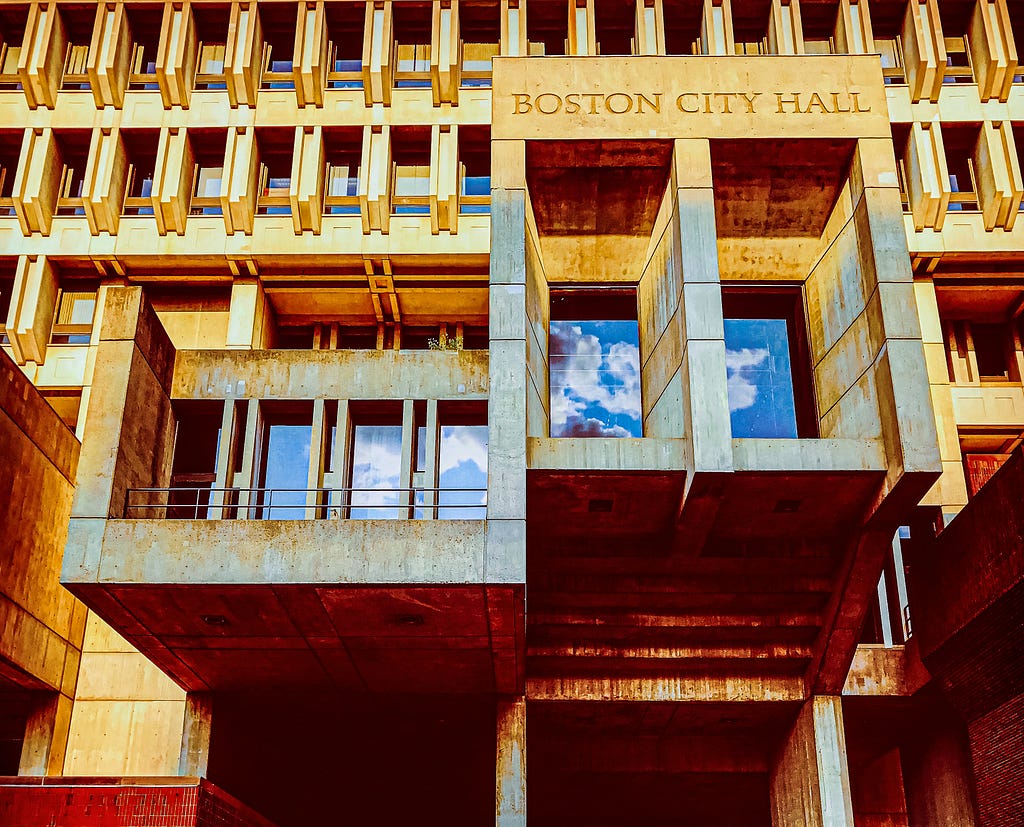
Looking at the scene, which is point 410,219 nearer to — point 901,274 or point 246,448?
point 246,448

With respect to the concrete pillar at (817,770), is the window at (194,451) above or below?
above

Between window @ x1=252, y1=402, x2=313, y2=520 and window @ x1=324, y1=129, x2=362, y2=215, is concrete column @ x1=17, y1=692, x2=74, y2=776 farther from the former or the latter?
window @ x1=324, y1=129, x2=362, y2=215

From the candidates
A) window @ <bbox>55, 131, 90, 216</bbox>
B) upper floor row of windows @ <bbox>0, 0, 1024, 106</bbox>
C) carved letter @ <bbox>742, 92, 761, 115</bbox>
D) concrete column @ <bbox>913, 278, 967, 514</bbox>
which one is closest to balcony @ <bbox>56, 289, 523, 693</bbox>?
carved letter @ <bbox>742, 92, 761, 115</bbox>

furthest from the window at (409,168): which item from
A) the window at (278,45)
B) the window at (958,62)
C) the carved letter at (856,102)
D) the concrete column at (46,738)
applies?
the concrete column at (46,738)

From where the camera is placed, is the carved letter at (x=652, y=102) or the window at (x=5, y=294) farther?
the window at (x=5, y=294)

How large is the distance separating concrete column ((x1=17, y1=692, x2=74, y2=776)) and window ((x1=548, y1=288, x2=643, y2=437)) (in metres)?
11.6

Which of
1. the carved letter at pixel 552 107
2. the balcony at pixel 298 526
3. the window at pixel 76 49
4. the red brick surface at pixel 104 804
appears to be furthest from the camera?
the window at pixel 76 49

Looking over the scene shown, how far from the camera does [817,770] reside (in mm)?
20328

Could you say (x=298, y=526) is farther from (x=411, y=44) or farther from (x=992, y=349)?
(x=992, y=349)

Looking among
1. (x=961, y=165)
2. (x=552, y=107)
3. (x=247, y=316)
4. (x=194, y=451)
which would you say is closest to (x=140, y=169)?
(x=247, y=316)

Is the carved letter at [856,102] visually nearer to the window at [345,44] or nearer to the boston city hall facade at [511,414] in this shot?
the boston city hall facade at [511,414]

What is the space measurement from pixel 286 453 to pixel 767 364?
31.8ft

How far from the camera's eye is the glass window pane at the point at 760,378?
2131 cm

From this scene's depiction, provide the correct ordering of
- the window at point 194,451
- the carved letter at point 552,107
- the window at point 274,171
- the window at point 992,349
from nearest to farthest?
the carved letter at point 552,107 < the window at point 194,451 < the window at point 274,171 < the window at point 992,349
